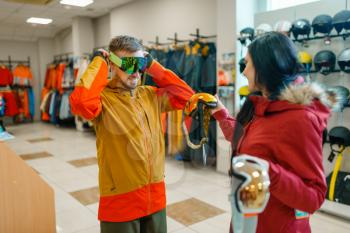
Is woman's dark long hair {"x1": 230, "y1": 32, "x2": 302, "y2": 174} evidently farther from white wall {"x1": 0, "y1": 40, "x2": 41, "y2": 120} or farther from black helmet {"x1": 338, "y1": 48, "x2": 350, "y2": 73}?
white wall {"x1": 0, "y1": 40, "x2": 41, "y2": 120}

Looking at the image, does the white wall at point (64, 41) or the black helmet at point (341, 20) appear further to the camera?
the white wall at point (64, 41)

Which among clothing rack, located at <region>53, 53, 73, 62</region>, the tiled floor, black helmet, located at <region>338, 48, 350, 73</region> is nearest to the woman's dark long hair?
the tiled floor

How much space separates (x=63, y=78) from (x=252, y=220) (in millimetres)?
9054

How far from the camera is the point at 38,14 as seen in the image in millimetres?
8031

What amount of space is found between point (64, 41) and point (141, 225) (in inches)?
404

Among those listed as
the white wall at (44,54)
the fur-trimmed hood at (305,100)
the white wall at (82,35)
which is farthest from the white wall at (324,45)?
the white wall at (44,54)

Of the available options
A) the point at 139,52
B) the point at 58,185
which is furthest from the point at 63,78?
the point at 139,52

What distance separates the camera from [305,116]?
1006 mm

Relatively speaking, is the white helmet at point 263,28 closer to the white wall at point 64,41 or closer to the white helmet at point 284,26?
the white helmet at point 284,26

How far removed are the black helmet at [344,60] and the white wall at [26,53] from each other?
1056cm

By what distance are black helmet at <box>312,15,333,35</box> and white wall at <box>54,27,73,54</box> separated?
337 inches

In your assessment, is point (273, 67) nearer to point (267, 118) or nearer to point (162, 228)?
point (267, 118)

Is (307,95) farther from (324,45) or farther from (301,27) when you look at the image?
(324,45)

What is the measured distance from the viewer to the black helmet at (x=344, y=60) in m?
3.08
